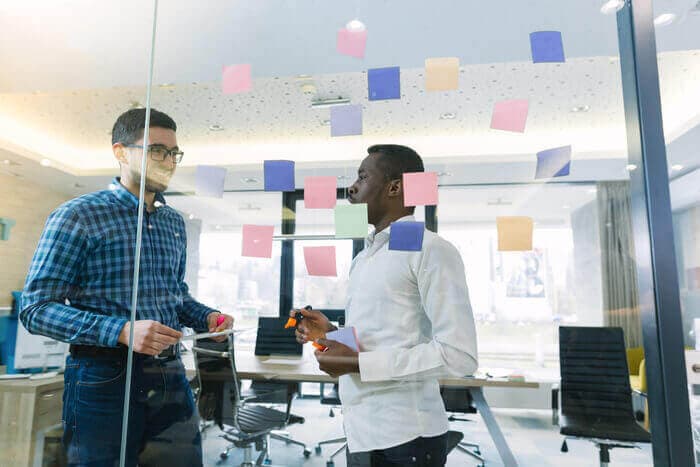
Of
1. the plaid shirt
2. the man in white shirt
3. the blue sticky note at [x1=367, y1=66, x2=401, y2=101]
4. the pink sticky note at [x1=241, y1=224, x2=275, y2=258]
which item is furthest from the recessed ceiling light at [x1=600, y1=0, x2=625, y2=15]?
the plaid shirt

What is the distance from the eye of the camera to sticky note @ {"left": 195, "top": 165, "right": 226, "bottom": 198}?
1.29 metres

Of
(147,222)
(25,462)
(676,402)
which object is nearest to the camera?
(676,402)

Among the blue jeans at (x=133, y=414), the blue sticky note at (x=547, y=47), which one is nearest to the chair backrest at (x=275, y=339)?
the blue jeans at (x=133, y=414)

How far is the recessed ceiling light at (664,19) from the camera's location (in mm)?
1158

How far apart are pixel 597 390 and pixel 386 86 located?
3.39 ft

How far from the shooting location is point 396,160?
1.16 metres

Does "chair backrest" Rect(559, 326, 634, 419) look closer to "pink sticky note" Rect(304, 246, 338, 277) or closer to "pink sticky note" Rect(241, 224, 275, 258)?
"pink sticky note" Rect(304, 246, 338, 277)

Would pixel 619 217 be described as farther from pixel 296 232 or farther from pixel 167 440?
pixel 167 440

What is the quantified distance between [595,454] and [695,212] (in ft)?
2.34

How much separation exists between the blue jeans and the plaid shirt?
0.31ft

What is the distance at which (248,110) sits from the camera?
4.50 ft

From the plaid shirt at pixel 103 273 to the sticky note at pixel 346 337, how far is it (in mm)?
395

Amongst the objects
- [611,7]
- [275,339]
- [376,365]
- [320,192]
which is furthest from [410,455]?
[611,7]

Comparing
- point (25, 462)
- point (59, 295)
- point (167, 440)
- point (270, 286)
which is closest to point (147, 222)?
point (59, 295)
